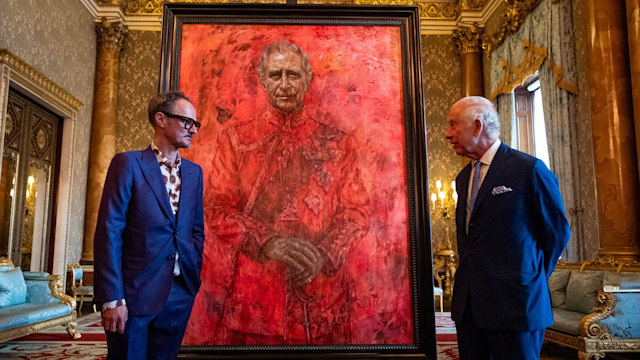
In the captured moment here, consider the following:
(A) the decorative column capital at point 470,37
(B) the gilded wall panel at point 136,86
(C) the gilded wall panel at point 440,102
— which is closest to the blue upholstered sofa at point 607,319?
(C) the gilded wall panel at point 440,102

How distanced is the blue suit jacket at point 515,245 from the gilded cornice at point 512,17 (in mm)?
5927

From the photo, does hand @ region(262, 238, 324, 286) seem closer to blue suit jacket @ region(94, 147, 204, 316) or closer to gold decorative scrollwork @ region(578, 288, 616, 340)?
blue suit jacket @ region(94, 147, 204, 316)

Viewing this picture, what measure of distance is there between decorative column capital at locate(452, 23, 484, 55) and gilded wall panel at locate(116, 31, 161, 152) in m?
6.13

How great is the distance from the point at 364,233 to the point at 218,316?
1147mm

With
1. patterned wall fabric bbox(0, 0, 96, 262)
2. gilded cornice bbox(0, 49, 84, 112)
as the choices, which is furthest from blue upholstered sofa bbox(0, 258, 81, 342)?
patterned wall fabric bbox(0, 0, 96, 262)

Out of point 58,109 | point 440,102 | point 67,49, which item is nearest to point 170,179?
point 58,109

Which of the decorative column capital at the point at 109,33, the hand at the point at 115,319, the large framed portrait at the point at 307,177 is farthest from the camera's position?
the decorative column capital at the point at 109,33

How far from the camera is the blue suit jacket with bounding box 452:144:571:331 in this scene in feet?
5.91

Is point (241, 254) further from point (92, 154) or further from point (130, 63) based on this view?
point (130, 63)

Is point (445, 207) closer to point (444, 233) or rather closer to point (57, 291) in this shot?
point (444, 233)

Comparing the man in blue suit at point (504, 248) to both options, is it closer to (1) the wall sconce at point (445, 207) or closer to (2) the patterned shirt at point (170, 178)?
(2) the patterned shirt at point (170, 178)

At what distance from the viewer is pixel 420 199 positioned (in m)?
3.16

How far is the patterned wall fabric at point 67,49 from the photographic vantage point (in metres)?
6.24

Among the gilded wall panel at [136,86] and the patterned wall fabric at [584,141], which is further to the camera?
the gilded wall panel at [136,86]
